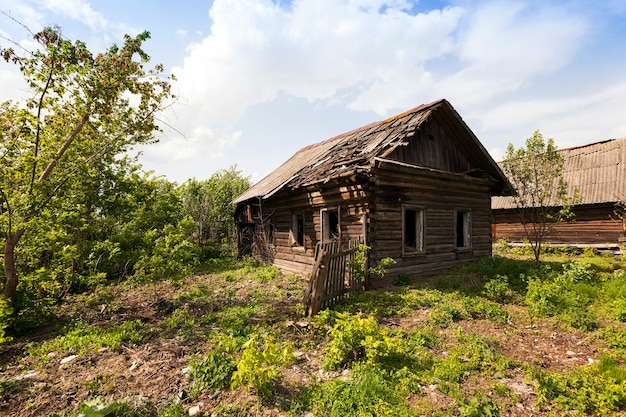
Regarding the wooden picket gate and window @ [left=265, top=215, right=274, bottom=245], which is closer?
the wooden picket gate

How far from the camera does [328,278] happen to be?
23.0 ft

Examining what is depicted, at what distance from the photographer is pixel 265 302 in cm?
795

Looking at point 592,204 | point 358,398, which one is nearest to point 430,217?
point 358,398

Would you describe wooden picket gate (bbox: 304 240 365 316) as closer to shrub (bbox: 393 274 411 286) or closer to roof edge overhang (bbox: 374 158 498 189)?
shrub (bbox: 393 274 411 286)

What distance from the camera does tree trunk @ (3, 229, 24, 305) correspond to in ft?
20.4

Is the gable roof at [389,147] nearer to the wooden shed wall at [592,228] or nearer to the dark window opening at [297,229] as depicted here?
the dark window opening at [297,229]

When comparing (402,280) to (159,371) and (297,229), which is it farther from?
(159,371)

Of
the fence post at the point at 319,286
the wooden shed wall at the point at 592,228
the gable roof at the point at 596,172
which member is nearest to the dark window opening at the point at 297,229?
the fence post at the point at 319,286

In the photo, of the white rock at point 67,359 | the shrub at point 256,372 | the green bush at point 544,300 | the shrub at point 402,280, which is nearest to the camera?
the shrub at point 256,372

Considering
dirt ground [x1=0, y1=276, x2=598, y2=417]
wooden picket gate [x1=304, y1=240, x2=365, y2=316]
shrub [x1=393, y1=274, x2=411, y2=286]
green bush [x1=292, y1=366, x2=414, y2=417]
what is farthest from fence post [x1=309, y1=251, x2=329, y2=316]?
shrub [x1=393, y1=274, x2=411, y2=286]

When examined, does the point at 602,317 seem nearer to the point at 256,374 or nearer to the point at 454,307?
the point at 454,307

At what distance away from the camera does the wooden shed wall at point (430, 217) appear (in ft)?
30.3

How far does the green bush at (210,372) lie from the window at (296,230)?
26.1 ft

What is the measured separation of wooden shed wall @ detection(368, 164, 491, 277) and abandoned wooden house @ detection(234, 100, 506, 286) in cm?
3
